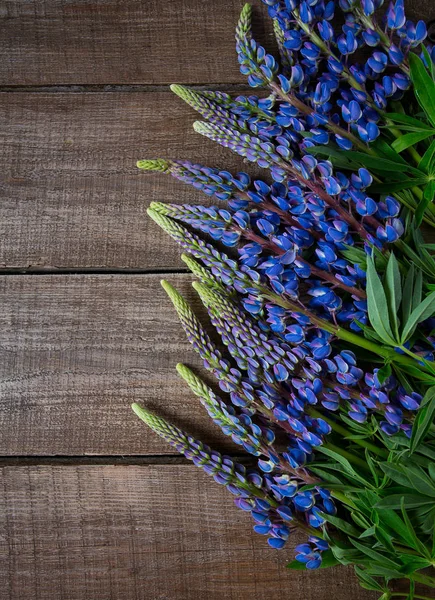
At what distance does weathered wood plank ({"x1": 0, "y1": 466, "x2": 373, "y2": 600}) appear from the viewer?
115 cm

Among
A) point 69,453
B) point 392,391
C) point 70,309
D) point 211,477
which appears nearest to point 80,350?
point 70,309

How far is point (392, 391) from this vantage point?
38.9 inches

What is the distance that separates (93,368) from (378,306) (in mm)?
575

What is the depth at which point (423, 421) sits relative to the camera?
2.87ft

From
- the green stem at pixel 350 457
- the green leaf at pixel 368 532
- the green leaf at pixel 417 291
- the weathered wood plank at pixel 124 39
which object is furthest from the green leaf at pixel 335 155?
the green leaf at pixel 368 532

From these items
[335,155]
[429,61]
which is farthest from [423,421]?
[429,61]

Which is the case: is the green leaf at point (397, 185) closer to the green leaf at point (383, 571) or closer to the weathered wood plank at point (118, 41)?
the weathered wood plank at point (118, 41)

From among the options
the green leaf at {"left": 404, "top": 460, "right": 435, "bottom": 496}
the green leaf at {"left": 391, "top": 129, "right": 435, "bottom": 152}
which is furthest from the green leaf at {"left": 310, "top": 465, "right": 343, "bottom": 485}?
the green leaf at {"left": 391, "top": 129, "right": 435, "bottom": 152}

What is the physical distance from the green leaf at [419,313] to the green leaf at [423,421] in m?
0.09

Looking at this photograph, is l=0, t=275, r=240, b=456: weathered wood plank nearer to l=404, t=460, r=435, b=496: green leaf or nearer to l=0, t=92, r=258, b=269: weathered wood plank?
l=0, t=92, r=258, b=269: weathered wood plank

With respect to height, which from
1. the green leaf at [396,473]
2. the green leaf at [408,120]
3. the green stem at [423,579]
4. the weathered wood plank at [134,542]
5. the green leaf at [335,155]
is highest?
the green leaf at [408,120]

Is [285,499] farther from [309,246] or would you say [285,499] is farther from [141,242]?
[141,242]

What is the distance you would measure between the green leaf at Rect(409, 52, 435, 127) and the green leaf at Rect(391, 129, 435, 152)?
0.06 ft

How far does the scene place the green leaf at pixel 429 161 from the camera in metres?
0.97
